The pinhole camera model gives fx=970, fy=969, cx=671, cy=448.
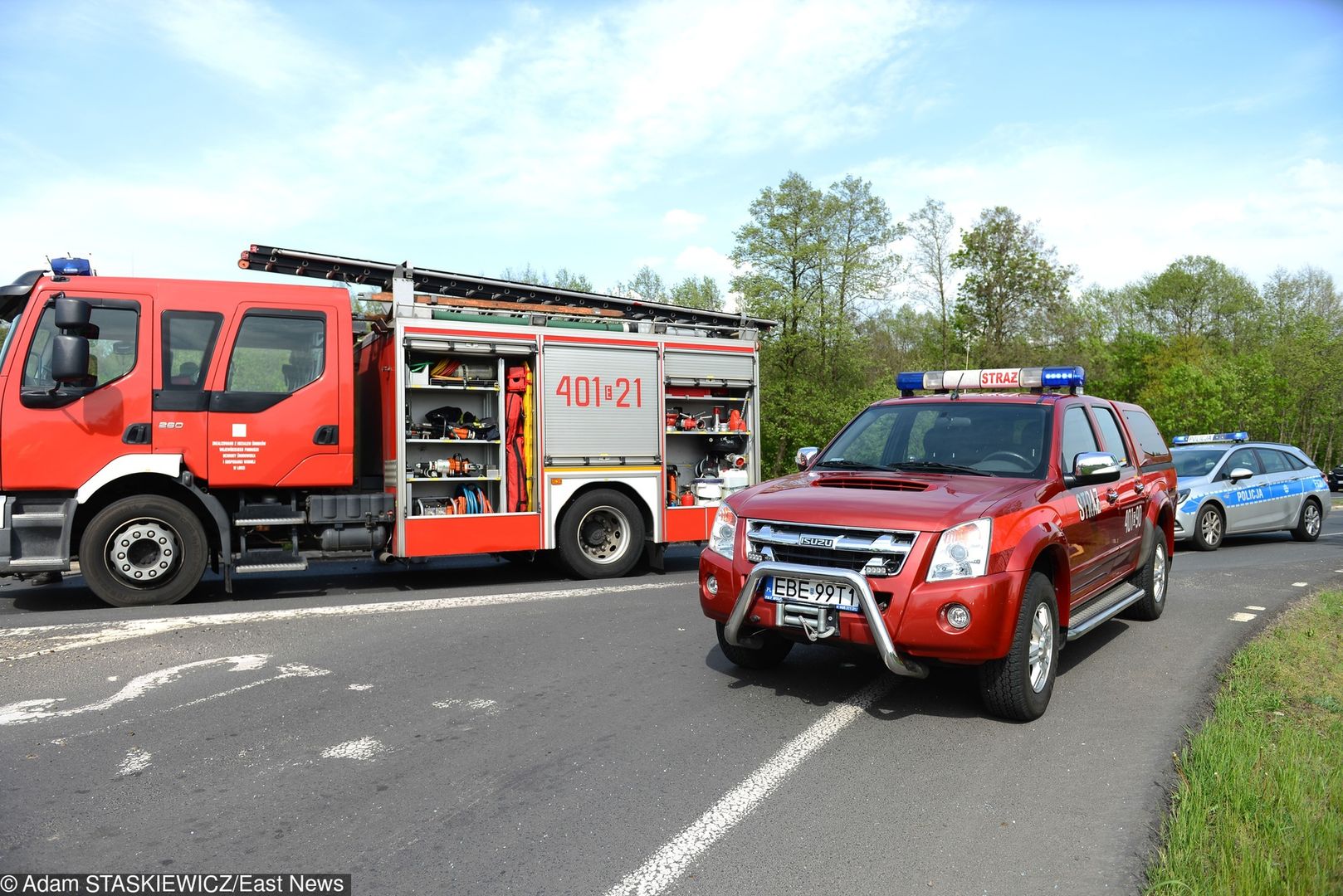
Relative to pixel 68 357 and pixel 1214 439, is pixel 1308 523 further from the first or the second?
pixel 68 357

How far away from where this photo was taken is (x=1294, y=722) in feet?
16.9

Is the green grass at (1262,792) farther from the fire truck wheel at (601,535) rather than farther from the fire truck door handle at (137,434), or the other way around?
the fire truck door handle at (137,434)

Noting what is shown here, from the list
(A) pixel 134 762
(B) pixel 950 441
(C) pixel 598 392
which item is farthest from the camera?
(C) pixel 598 392

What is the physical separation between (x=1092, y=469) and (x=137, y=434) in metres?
7.75

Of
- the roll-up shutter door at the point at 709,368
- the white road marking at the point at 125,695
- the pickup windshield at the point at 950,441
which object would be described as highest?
the roll-up shutter door at the point at 709,368

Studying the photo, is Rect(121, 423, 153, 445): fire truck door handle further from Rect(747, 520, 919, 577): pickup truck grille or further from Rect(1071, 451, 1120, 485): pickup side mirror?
Rect(1071, 451, 1120, 485): pickup side mirror

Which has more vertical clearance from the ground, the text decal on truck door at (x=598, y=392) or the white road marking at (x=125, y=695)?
the text decal on truck door at (x=598, y=392)

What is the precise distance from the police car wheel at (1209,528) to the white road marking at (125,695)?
39.7 feet

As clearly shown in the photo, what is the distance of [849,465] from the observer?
6438mm

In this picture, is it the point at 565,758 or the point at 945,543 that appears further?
the point at 945,543

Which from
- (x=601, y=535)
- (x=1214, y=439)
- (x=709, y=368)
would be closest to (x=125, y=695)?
(x=601, y=535)

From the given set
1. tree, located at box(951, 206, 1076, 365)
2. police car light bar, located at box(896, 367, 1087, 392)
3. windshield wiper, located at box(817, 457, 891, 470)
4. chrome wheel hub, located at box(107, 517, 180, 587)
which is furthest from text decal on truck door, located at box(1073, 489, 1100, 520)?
tree, located at box(951, 206, 1076, 365)

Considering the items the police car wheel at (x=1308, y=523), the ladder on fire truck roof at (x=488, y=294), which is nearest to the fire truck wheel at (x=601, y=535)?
the ladder on fire truck roof at (x=488, y=294)

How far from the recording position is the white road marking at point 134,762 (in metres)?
4.39
